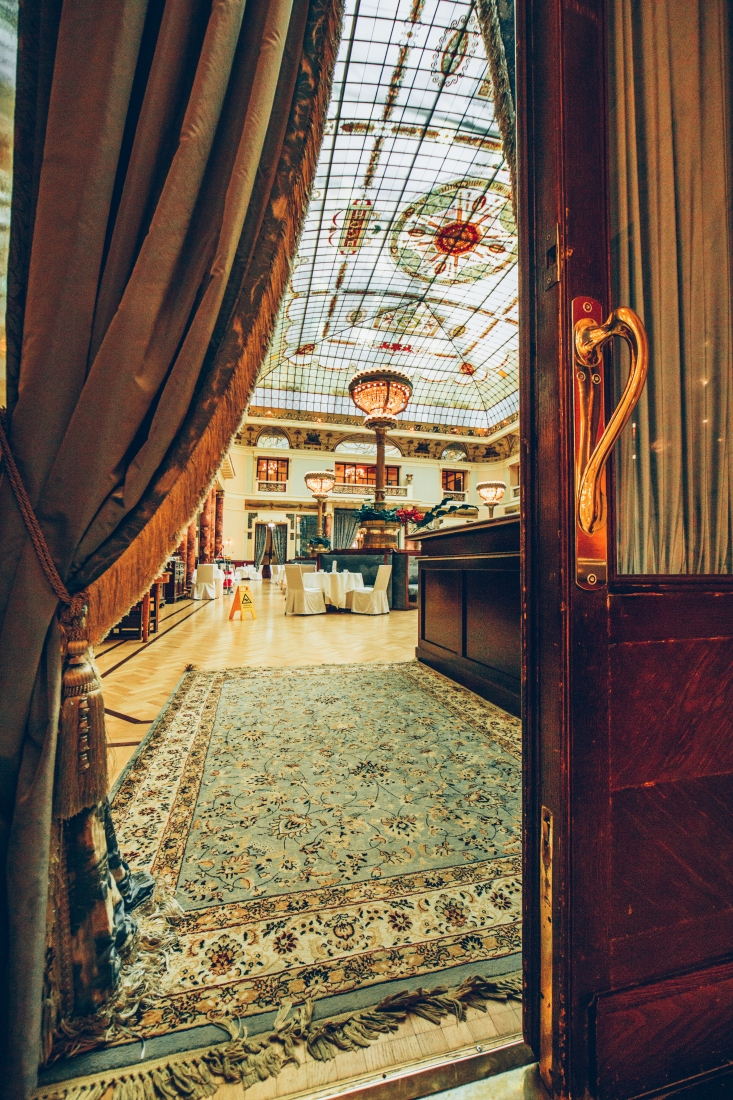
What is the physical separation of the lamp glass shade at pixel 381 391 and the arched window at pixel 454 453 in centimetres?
1335

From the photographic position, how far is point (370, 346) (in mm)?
16172

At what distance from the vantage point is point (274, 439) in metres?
18.6

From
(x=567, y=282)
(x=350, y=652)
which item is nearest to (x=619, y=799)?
(x=567, y=282)

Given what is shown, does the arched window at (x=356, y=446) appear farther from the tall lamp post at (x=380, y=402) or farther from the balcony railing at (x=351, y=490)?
the tall lamp post at (x=380, y=402)

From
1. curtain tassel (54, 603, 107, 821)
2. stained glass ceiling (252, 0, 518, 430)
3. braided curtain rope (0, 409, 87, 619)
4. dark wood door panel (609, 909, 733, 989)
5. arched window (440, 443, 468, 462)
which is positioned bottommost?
dark wood door panel (609, 909, 733, 989)

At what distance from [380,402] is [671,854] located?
7.71 metres

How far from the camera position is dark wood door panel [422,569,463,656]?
3.02 meters

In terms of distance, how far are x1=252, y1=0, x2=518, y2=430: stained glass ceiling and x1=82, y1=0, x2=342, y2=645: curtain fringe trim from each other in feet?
4.76

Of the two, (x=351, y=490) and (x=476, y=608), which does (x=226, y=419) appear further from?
(x=351, y=490)

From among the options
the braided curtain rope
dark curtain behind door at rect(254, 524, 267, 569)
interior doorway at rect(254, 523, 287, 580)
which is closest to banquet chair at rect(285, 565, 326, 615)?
the braided curtain rope

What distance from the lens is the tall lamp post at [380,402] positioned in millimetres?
7543

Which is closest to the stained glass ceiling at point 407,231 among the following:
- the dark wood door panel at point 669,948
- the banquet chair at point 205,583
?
the dark wood door panel at point 669,948

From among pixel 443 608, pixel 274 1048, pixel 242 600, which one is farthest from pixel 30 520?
pixel 242 600

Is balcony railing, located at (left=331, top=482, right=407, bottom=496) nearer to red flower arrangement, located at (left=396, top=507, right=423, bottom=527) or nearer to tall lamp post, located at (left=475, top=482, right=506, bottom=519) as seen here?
Result: tall lamp post, located at (left=475, top=482, right=506, bottom=519)
